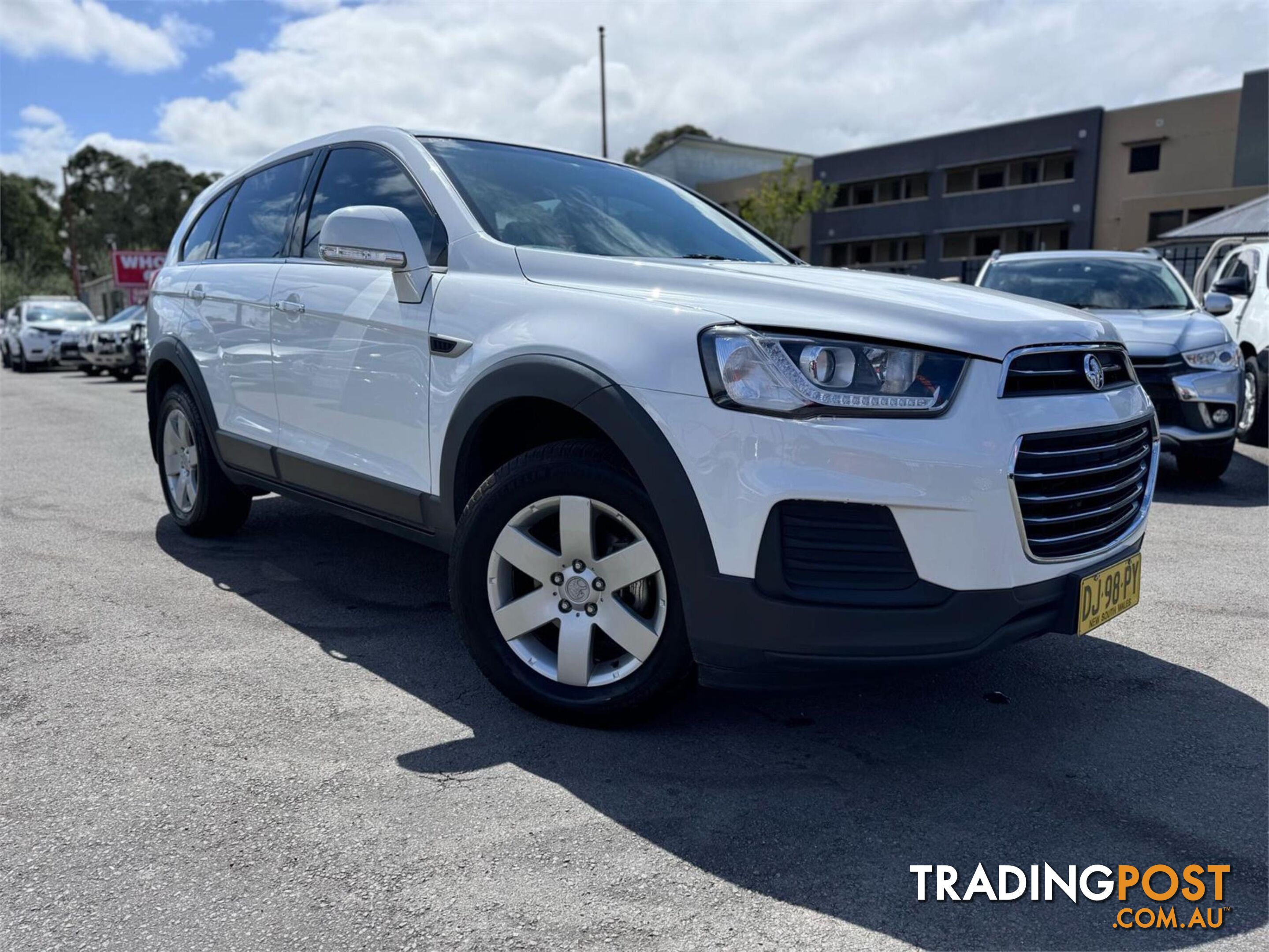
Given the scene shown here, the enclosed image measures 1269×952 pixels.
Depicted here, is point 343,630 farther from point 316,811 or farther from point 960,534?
point 960,534

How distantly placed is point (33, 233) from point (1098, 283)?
90496 millimetres

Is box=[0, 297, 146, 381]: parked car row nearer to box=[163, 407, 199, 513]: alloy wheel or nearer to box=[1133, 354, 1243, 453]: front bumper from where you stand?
box=[163, 407, 199, 513]: alloy wheel

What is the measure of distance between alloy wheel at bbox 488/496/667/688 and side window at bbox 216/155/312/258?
6.66ft

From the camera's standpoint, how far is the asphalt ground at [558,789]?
2037 millimetres

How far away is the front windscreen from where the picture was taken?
131 inches

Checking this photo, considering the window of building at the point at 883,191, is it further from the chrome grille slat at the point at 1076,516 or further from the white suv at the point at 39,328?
the chrome grille slat at the point at 1076,516

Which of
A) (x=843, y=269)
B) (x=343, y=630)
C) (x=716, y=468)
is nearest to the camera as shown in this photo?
(x=716, y=468)

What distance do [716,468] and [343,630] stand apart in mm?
1959

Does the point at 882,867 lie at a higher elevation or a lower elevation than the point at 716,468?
lower

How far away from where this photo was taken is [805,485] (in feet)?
7.66

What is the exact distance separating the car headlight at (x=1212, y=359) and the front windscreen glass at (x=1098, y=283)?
0.74 m

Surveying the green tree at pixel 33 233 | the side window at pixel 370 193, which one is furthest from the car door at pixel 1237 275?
the green tree at pixel 33 233

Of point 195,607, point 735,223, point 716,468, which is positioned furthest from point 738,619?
point 195,607

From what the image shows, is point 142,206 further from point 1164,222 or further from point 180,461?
point 180,461
